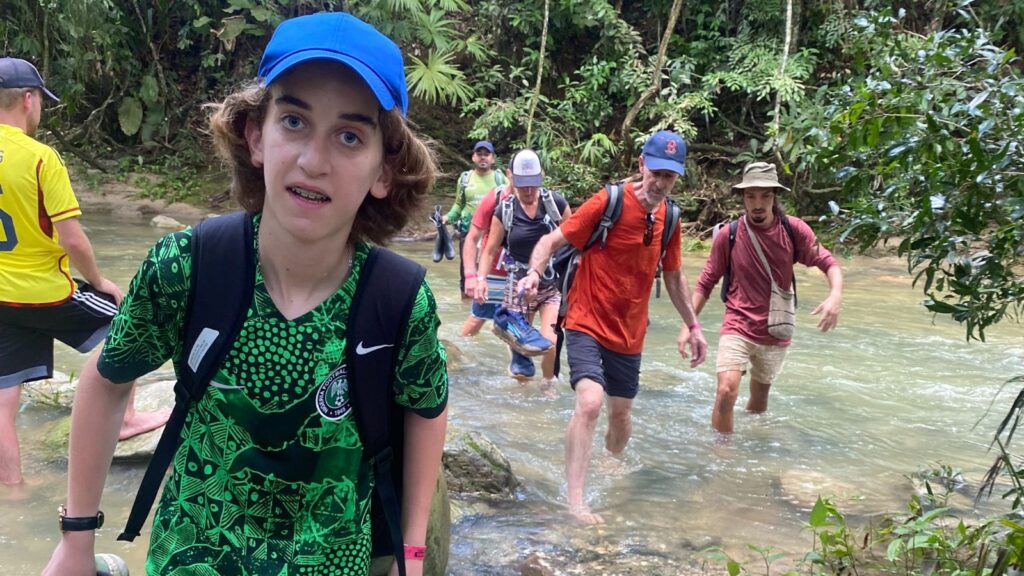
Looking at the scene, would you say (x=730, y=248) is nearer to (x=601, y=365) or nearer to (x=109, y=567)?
(x=601, y=365)

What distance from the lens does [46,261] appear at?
4.24m

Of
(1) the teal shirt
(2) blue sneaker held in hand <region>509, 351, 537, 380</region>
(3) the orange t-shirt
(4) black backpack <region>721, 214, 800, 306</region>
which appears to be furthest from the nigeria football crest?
(1) the teal shirt

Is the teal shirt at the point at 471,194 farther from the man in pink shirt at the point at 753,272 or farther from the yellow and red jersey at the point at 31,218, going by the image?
the yellow and red jersey at the point at 31,218

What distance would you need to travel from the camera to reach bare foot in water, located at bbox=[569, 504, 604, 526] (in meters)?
4.66

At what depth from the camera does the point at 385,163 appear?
1.79m

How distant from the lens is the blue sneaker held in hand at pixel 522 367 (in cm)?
741

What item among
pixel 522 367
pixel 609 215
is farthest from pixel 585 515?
pixel 522 367

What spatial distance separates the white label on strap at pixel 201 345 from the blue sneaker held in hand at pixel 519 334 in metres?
4.65

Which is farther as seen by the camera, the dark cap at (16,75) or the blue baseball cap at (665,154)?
the blue baseball cap at (665,154)

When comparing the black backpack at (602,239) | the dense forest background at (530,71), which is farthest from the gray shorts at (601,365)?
the dense forest background at (530,71)

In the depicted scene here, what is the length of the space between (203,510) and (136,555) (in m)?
2.39

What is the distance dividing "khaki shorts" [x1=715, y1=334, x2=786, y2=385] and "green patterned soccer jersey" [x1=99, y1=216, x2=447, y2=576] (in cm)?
483

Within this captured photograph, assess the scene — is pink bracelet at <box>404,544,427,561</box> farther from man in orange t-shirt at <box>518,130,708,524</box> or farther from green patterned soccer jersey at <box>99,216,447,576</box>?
man in orange t-shirt at <box>518,130,708,524</box>

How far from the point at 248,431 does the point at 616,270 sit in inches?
146
